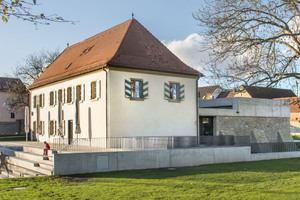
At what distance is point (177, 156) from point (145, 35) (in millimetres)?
11538

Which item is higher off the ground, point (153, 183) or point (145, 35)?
point (145, 35)

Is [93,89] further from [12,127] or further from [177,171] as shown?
[12,127]

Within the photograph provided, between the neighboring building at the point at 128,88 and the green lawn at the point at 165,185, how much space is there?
23.0ft

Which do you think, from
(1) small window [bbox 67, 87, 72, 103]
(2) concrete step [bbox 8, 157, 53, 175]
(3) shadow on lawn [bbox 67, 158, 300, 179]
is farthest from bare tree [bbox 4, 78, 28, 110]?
(3) shadow on lawn [bbox 67, 158, 300, 179]

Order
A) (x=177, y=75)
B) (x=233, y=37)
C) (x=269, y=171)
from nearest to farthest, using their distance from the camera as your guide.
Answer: (x=233, y=37)
(x=269, y=171)
(x=177, y=75)

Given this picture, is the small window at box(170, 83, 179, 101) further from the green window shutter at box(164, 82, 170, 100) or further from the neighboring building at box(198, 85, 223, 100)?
the neighboring building at box(198, 85, 223, 100)

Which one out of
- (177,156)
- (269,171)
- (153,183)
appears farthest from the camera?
(177,156)

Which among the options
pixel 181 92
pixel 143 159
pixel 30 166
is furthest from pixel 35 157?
pixel 181 92

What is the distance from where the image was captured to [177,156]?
18.2 m

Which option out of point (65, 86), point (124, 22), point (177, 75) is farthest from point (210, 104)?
point (65, 86)

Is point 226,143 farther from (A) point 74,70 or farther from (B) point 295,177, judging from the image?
(A) point 74,70

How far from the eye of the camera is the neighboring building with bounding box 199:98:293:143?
2889 cm

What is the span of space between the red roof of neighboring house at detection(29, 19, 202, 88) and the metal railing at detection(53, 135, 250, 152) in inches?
190

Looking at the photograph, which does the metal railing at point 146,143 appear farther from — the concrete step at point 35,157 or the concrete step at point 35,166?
the concrete step at point 35,166
